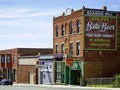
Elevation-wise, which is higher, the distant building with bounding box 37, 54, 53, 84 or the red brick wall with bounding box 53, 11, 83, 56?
the red brick wall with bounding box 53, 11, 83, 56

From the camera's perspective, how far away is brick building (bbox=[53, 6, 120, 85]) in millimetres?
58250

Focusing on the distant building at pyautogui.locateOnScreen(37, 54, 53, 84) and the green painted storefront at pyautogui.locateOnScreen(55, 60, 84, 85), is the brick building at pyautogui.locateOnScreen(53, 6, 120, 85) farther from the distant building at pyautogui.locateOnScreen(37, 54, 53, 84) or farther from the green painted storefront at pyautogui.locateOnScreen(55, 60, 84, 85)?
the distant building at pyautogui.locateOnScreen(37, 54, 53, 84)

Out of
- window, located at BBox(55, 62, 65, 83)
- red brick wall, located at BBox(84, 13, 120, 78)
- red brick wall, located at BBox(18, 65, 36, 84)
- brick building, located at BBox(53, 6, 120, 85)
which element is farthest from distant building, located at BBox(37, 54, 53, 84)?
red brick wall, located at BBox(84, 13, 120, 78)

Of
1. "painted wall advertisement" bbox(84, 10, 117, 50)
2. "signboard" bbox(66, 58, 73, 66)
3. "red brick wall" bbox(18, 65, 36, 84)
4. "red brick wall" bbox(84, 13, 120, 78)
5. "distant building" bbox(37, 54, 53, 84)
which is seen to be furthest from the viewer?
"red brick wall" bbox(18, 65, 36, 84)

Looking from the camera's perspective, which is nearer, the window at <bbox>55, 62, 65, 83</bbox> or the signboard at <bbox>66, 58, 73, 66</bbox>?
the signboard at <bbox>66, 58, 73, 66</bbox>

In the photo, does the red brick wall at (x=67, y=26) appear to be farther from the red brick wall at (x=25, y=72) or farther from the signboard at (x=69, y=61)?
the red brick wall at (x=25, y=72)

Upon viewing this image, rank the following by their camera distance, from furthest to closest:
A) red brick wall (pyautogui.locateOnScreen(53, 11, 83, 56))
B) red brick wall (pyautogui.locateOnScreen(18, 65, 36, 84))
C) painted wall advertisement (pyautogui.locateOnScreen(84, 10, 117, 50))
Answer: red brick wall (pyautogui.locateOnScreen(18, 65, 36, 84))
red brick wall (pyautogui.locateOnScreen(53, 11, 83, 56))
painted wall advertisement (pyautogui.locateOnScreen(84, 10, 117, 50))

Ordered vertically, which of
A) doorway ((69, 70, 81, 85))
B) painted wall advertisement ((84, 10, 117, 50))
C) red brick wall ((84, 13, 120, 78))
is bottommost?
doorway ((69, 70, 81, 85))

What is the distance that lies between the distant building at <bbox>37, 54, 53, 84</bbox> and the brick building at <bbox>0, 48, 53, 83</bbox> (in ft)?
37.3

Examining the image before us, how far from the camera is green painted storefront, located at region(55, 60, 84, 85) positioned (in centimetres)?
5903

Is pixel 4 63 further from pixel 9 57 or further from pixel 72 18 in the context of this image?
pixel 72 18

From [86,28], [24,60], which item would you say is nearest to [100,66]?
[86,28]

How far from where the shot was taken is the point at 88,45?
2311 inches

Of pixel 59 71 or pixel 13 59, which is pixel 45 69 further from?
pixel 13 59
